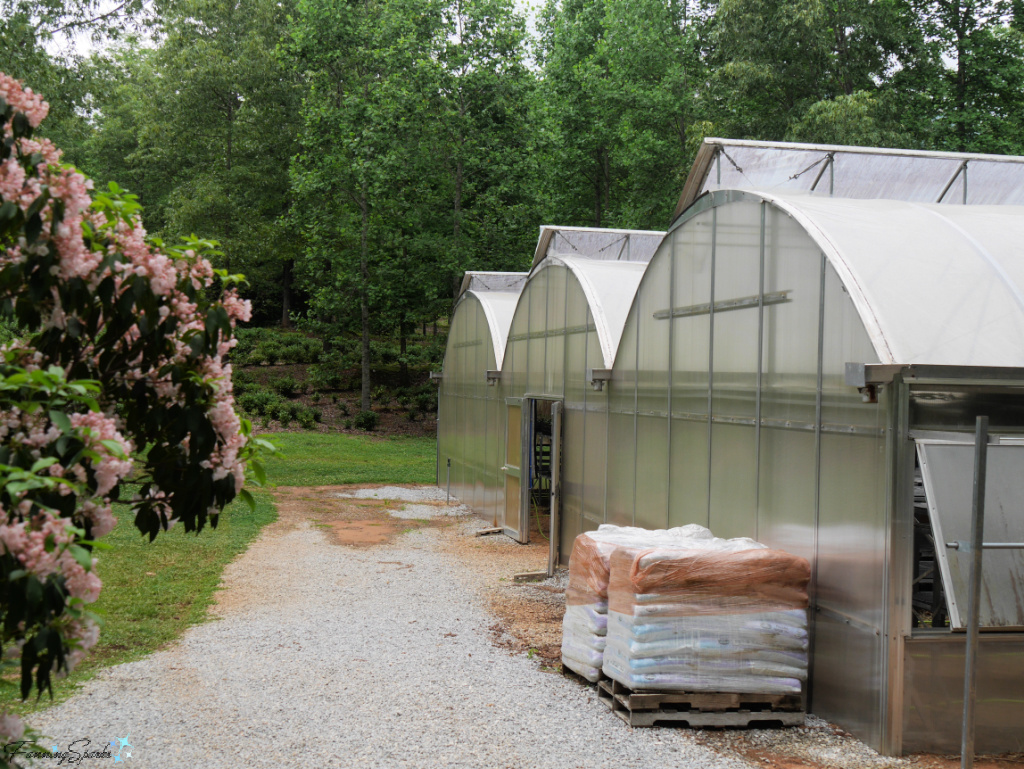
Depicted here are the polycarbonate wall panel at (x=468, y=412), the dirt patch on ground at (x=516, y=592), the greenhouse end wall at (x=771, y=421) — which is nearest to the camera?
the greenhouse end wall at (x=771, y=421)

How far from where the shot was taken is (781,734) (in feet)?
21.8

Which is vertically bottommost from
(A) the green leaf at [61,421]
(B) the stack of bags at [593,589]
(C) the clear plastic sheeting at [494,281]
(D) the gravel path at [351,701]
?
(D) the gravel path at [351,701]

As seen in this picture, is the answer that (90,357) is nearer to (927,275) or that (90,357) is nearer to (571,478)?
(927,275)

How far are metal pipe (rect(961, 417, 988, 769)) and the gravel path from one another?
→ 4.83ft

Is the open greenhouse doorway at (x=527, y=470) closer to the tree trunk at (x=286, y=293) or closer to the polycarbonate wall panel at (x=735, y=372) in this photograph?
the polycarbonate wall panel at (x=735, y=372)

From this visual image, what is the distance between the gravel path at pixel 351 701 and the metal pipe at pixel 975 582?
1.47 metres

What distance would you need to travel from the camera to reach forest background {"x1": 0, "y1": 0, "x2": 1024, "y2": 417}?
25.4 metres

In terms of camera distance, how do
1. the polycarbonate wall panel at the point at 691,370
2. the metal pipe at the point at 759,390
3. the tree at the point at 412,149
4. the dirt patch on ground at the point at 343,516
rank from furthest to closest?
the tree at the point at 412,149 → the dirt patch on ground at the point at 343,516 → the polycarbonate wall panel at the point at 691,370 → the metal pipe at the point at 759,390

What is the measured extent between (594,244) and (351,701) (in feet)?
33.5

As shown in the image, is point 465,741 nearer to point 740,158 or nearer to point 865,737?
point 865,737

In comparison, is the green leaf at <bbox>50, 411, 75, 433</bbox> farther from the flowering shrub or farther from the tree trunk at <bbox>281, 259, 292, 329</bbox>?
the tree trunk at <bbox>281, 259, 292, 329</bbox>

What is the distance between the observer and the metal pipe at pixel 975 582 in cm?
485

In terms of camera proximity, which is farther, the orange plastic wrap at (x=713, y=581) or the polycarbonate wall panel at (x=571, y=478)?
the polycarbonate wall panel at (x=571, y=478)

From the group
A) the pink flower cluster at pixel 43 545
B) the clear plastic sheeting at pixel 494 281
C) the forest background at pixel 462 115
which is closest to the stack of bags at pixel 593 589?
the pink flower cluster at pixel 43 545
